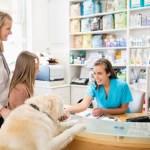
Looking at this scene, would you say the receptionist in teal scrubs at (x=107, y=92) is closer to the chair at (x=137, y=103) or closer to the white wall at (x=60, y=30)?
the chair at (x=137, y=103)

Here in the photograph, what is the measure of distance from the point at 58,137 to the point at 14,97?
2.27ft

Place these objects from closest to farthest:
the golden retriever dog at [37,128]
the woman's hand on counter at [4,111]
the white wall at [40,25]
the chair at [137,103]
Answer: the golden retriever dog at [37,128] → the woman's hand on counter at [4,111] → the chair at [137,103] → the white wall at [40,25]

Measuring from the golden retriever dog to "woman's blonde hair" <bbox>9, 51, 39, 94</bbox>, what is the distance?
56 cm

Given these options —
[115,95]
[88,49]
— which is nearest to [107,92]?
[115,95]

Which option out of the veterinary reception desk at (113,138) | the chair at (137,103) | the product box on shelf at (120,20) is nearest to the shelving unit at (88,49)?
the product box on shelf at (120,20)

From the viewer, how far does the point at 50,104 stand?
1.34m

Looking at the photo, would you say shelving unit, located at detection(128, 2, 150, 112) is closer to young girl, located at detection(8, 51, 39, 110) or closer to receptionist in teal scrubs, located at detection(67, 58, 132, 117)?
receptionist in teal scrubs, located at detection(67, 58, 132, 117)

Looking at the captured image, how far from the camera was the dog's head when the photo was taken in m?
1.32

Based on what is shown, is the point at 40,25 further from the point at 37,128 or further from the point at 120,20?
the point at 37,128

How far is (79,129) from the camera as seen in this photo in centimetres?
138

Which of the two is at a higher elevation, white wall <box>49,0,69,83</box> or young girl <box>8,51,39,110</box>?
white wall <box>49,0,69,83</box>

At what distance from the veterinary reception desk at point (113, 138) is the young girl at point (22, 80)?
61cm

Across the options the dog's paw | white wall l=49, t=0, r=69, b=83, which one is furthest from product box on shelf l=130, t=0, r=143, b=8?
the dog's paw

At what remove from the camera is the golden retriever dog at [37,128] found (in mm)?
1210
